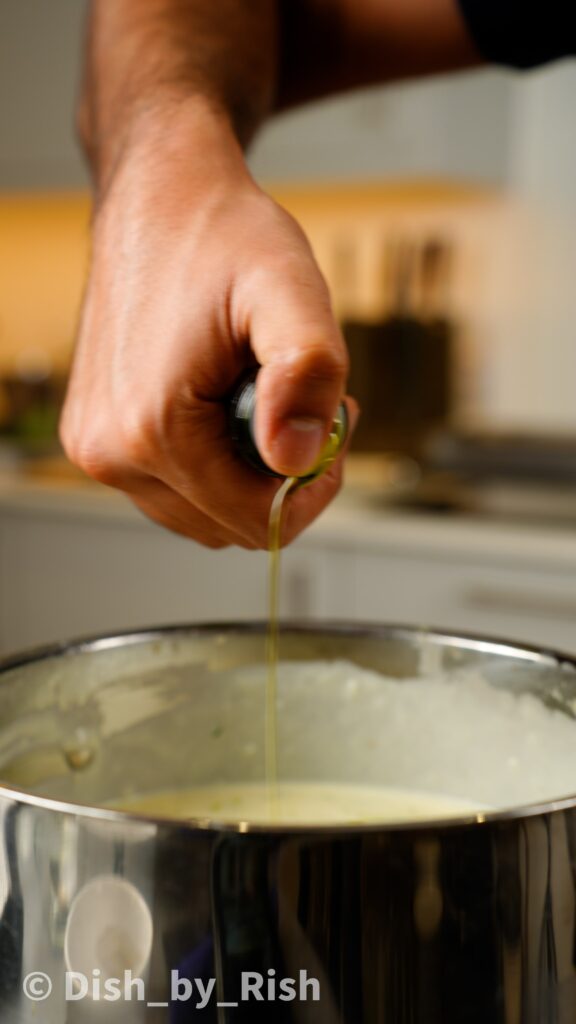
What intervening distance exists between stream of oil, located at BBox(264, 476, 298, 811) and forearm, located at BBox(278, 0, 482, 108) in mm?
446

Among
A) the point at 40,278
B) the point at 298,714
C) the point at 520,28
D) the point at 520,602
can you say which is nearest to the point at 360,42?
the point at 520,28

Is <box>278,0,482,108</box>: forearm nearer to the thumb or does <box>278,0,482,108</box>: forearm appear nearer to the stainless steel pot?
the thumb

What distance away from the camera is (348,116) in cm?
207

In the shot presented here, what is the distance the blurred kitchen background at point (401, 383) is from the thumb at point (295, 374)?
1278 millimetres

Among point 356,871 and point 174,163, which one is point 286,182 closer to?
point 174,163

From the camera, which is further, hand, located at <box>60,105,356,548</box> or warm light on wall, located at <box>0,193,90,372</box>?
warm light on wall, located at <box>0,193,90,372</box>

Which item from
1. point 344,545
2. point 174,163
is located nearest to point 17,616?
point 344,545

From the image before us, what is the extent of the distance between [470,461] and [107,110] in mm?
1174

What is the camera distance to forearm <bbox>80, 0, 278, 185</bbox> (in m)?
0.57

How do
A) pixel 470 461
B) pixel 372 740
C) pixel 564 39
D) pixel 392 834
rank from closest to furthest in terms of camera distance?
pixel 392 834, pixel 372 740, pixel 564 39, pixel 470 461

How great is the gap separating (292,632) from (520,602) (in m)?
1.17

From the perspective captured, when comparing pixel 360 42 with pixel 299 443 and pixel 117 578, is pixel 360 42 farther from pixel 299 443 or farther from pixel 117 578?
pixel 117 578

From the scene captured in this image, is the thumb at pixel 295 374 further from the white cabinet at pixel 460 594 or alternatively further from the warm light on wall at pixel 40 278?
the warm light on wall at pixel 40 278

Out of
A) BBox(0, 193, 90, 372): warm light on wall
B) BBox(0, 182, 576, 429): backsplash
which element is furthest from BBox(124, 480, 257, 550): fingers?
BBox(0, 193, 90, 372): warm light on wall
